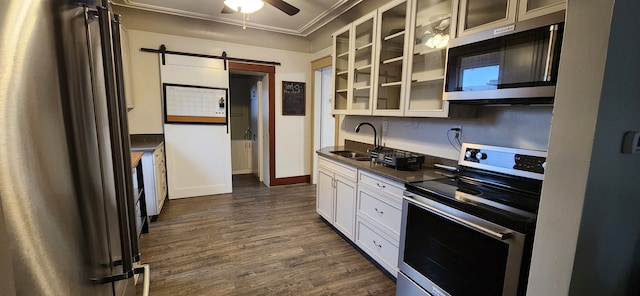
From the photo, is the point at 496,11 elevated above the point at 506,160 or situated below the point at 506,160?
above

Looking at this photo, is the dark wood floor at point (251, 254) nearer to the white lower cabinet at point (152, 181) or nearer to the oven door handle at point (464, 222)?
the white lower cabinet at point (152, 181)

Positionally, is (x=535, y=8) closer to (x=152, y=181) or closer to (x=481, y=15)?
(x=481, y=15)

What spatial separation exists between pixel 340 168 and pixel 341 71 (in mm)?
1267

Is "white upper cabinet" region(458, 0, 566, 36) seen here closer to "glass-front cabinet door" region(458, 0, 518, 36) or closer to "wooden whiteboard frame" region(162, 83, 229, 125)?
"glass-front cabinet door" region(458, 0, 518, 36)

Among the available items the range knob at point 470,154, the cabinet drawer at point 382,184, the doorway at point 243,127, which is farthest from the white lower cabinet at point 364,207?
the doorway at point 243,127

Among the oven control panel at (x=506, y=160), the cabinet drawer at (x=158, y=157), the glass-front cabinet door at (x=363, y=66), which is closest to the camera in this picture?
the oven control panel at (x=506, y=160)

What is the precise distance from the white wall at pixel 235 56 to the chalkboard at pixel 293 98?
7 centimetres

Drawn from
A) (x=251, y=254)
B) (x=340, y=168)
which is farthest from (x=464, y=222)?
(x=251, y=254)

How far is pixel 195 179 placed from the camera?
13.5 feet

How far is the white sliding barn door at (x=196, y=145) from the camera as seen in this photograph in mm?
3861

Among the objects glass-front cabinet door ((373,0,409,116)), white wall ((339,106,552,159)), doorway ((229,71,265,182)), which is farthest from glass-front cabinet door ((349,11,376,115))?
doorway ((229,71,265,182))

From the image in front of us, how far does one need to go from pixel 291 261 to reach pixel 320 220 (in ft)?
3.11

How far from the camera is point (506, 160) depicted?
171cm

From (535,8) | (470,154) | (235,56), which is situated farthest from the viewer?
(235,56)
